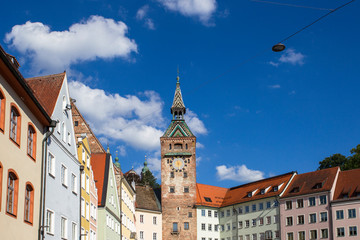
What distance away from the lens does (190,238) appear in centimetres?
9650

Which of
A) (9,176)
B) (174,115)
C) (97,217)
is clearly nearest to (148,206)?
(174,115)

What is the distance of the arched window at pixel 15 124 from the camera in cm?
2416

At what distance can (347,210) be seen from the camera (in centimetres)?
7706

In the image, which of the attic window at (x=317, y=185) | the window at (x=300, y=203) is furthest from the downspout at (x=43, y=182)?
the window at (x=300, y=203)

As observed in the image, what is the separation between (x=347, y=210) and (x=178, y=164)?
34164mm

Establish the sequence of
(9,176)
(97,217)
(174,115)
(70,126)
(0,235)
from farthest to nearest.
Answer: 1. (174,115)
2. (97,217)
3. (70,126)
4. (9,176)
5. (0,235)

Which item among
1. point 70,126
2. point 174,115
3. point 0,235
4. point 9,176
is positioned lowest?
point 0,235

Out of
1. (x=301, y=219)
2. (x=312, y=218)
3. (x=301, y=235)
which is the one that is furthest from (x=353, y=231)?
(x=301, y=219)

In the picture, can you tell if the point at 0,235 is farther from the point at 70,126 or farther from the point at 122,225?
the point at 122,225

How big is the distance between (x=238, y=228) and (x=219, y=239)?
604 cm

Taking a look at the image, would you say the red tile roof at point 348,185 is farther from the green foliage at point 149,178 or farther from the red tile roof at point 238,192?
the green foliage at point 149,178

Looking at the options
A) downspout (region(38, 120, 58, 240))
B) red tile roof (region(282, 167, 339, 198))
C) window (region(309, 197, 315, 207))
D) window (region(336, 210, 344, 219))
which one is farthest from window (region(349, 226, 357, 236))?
downspout (region(38, 120, 58, 240))

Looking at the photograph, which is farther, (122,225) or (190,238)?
(190,238)

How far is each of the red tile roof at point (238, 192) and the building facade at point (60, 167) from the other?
184 ft
